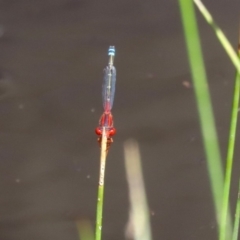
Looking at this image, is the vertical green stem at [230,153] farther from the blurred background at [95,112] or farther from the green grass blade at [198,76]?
the blurred background at [95,112]

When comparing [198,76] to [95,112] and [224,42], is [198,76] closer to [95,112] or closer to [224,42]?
[224,42]

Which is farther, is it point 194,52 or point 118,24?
point 118,24

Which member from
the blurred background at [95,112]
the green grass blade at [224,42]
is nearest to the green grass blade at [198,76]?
Result: the green grass blade at [224,42]

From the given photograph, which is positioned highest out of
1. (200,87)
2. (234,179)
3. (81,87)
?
(81,87)

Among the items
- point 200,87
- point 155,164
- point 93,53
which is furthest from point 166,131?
point 200,87

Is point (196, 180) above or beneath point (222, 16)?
beneath

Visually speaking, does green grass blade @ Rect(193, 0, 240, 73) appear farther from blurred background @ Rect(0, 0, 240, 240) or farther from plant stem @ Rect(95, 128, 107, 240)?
blurred background @ Rect(0, 0, 240, 240)

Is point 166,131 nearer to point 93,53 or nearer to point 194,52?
point 93,53

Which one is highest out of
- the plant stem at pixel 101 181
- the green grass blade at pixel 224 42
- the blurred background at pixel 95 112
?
the blurred background at pixel 95 112

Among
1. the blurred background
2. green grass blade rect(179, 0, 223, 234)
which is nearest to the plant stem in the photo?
green grass blade rect(179, 0, 223, 234)
